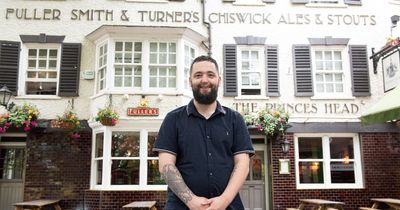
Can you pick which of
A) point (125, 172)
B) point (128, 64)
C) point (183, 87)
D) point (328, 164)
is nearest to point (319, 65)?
point (328, 164)

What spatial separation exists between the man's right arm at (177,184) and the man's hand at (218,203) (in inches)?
1.3

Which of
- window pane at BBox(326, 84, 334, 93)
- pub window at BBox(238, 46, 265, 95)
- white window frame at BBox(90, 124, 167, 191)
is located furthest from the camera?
window pane at BBox(326, 84, 334, 93)

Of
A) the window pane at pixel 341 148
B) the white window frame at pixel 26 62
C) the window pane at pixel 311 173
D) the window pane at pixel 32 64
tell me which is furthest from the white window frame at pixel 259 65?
the window pane at pixel 32 64

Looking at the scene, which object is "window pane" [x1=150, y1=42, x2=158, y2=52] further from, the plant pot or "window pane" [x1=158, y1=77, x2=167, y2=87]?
the plant pot

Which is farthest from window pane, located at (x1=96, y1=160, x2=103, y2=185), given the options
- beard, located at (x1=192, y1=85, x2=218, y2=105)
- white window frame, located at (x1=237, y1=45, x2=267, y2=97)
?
beard, located at (x1=192, y1=85, x2=218, y2=105)

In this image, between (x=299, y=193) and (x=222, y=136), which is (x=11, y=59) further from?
(x=222, y=136)

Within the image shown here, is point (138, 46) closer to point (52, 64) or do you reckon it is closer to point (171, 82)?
point (171, 82)

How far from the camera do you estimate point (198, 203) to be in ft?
8.01

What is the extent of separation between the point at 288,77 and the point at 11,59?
837cm

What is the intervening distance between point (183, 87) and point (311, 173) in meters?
4.70

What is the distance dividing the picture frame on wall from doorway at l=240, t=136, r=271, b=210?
3.97 m

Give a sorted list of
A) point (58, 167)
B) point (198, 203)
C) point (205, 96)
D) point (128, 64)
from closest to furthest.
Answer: point (198, 203), point (205, 96), point (58, 167), point (128, 64)

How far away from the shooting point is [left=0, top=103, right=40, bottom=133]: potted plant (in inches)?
425

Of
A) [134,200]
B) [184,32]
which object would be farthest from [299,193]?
[184,32]
